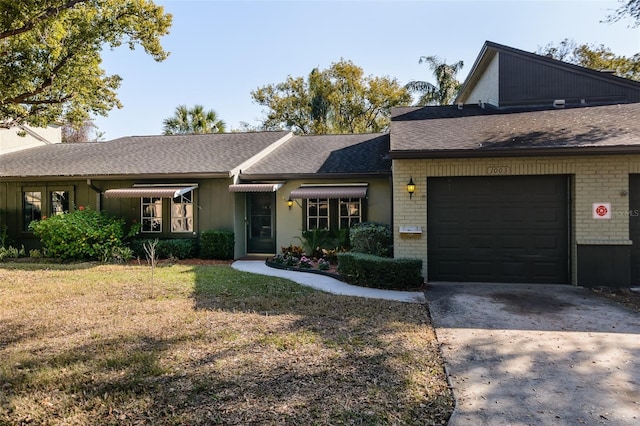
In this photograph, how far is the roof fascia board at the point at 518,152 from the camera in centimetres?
774

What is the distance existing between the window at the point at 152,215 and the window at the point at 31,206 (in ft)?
13.7

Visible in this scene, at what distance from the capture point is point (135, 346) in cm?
477

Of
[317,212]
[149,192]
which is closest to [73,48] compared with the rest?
[149,192]

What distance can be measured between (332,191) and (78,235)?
8.07 metres

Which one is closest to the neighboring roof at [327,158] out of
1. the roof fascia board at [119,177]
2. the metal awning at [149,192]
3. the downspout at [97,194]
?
the roof fascia board at [119,177]

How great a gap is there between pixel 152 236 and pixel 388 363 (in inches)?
432

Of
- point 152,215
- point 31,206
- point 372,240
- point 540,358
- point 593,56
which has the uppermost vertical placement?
point 593,56

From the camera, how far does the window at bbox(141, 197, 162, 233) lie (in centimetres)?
1312

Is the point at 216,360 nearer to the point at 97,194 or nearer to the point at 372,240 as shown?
the point at 372,240

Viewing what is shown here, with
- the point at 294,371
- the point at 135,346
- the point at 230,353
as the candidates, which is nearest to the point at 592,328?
the point at 294,371

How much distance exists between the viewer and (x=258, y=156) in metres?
14.0

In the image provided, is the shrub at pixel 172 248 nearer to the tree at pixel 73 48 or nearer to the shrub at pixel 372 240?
the tree at pixel 73 48

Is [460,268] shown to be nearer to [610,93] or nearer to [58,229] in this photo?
[610,93]

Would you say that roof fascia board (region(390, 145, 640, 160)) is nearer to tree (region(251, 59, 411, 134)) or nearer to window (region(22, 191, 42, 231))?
window (region(22, 191, 42, 231))
